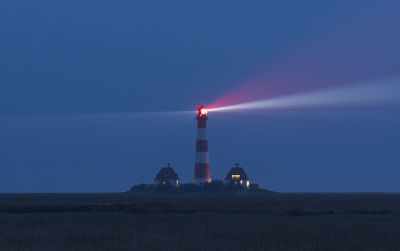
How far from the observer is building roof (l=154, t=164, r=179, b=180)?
5182 inches

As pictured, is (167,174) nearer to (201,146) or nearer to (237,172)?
(237,172)

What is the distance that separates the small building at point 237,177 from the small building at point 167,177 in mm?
9610

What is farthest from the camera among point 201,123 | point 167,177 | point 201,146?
point 167,177

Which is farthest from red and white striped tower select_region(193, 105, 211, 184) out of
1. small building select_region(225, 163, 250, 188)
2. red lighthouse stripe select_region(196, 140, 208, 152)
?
small building select_region(225, 163, 250, 188)

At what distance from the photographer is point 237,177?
132m

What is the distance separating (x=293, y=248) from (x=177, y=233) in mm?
7253

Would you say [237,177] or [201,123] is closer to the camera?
[201,123]

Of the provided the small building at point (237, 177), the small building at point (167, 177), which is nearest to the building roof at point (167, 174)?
the small building at point (167, 177)

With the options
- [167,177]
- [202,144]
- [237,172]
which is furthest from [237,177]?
[202,144]

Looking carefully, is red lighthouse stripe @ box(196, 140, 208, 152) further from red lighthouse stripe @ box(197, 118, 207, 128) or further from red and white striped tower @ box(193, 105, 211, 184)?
red lighthouse stripe @ box(197, 118, 207, 128)

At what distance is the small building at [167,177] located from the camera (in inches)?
5148

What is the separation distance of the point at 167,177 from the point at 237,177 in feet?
42.7

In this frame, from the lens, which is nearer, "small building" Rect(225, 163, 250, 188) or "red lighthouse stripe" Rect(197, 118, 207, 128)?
"red lighthouse stripe" Rect(197, 118, 207, 128)

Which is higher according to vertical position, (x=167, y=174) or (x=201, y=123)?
(x=201, y=123)
